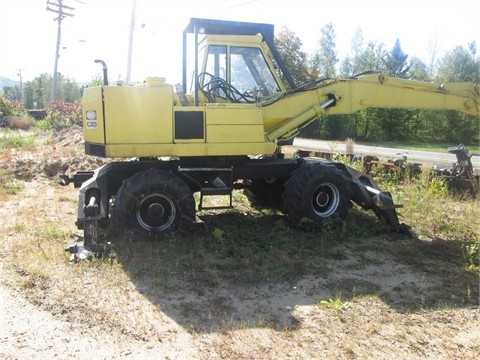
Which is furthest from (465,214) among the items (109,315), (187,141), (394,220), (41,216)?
(41,216)

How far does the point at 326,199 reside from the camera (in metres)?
7.27

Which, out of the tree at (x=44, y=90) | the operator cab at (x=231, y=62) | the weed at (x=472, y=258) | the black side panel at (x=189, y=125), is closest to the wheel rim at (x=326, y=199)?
the operator cab at (x=231, y=62)

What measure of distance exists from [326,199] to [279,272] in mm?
2312

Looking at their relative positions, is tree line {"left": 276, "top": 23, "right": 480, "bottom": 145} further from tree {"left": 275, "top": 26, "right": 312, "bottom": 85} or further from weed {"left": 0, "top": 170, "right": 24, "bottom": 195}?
weed {"left": 0, "top": 170, "right": 24, "bottom": 195}

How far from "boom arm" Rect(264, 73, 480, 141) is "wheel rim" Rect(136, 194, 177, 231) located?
1908 mm

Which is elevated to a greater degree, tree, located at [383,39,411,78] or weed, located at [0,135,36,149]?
tree, located at [383,39,411,78]

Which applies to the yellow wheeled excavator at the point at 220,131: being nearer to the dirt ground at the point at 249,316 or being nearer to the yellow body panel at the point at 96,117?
the yellow body panel at the point at 96,117

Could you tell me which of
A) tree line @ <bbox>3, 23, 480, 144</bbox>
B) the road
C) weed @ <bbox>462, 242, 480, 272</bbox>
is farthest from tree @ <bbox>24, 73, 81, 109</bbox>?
weed @ <bbox>462, 242, 480, 272</bbox>

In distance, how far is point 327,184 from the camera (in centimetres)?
713

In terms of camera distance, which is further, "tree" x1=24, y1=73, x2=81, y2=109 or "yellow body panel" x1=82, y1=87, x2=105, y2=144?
"tree" x1=24, y1=73, x2=81, y2=109

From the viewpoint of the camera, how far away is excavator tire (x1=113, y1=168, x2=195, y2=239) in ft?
20.5

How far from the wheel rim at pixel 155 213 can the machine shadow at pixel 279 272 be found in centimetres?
26

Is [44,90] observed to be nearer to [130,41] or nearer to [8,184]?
[130,41]

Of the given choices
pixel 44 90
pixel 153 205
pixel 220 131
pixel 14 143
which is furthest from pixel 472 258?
pixel 44 90
